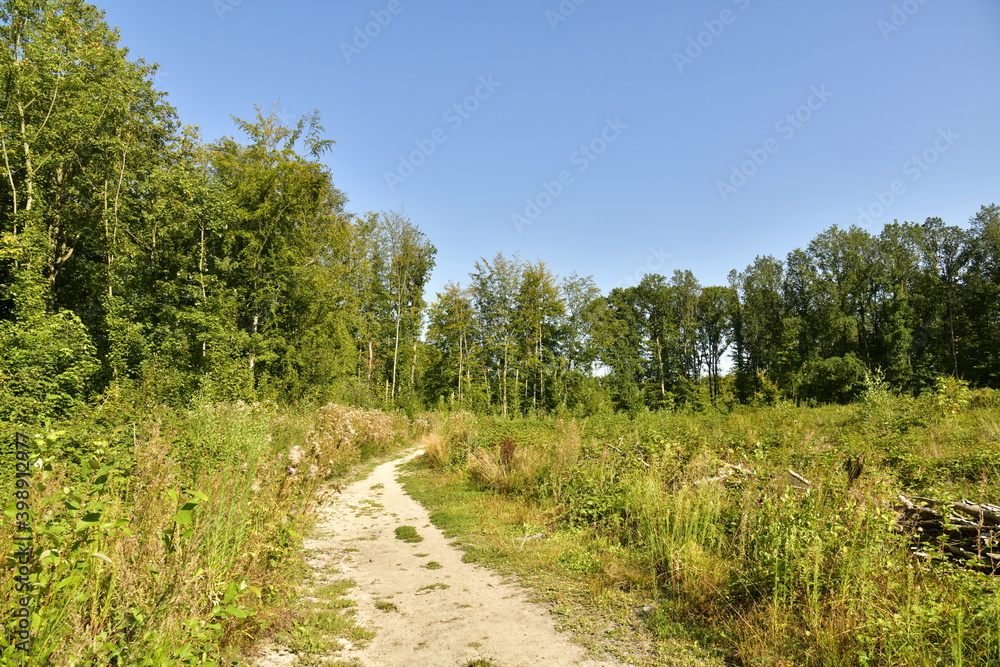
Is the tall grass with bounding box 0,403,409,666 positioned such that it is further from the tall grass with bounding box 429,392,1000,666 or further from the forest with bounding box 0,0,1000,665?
the tall grass with bounding box 429,392,1000,666

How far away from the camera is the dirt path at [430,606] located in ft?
11.4

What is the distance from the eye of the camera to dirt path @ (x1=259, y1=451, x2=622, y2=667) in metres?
3.48

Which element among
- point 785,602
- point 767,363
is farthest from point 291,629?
point 767,363

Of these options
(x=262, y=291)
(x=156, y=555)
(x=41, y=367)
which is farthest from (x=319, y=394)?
(x=156, y=555)

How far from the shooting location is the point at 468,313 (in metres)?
30.3

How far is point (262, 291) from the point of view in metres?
16.5

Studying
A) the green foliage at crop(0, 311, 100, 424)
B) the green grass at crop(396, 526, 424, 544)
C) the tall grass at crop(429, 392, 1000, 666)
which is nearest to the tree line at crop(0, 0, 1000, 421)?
the green foliage at crop(0, 311, 100, 424)

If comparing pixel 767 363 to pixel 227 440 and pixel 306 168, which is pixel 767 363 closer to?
pixel 306 168

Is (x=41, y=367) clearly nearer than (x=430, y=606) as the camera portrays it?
No

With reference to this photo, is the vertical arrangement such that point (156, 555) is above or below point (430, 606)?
above

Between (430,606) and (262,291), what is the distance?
50.1ft

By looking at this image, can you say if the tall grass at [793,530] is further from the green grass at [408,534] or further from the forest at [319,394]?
the green grass at [408,534]

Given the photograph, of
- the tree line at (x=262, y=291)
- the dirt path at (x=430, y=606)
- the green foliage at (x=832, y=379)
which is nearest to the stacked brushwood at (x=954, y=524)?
the dirt path at (x=430, y=606)

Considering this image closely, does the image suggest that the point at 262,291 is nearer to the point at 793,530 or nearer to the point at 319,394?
the point at 319,394
